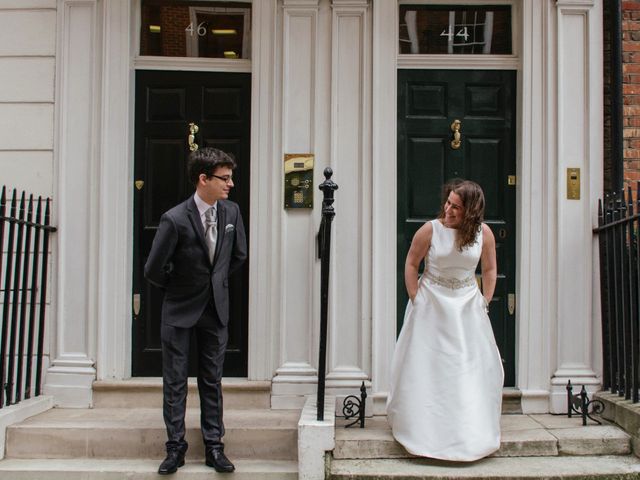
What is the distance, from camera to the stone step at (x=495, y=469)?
4.48 m

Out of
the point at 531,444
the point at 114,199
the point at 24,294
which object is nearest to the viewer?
the point at 531,444

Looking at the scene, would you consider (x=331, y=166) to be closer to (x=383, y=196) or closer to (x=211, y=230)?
(x=383, y=196)

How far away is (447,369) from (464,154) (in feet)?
6.38

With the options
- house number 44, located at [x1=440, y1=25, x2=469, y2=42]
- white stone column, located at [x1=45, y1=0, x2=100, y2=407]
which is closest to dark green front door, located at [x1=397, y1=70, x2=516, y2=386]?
house number 44, located at [x1=440, y1=25, x2=469, y2=42]

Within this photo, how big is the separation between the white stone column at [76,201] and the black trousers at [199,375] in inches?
50.4

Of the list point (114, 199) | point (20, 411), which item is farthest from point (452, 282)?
point (20, 411)

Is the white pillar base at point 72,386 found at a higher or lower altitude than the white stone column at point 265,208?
lower

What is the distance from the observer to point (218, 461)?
15.1 feet

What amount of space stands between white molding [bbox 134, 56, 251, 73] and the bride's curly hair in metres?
2.22

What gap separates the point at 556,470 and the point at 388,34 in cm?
336

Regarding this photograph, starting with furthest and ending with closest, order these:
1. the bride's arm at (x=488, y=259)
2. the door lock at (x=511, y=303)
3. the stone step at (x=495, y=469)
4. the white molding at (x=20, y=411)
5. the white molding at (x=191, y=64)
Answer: the white molding at (x=191, y=64) → the door lock at (x=511, y=303) → the white molding at (x=20, y=411) → the bride's arm at (x=488, y=259) → the stone step at (x=495, y=469)

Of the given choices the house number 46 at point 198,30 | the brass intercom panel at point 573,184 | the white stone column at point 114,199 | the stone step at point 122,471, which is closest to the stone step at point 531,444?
the stone step at point 122,471

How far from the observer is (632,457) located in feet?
15.7

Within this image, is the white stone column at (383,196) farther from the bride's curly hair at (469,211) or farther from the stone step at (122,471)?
the stone step at (122,471)
